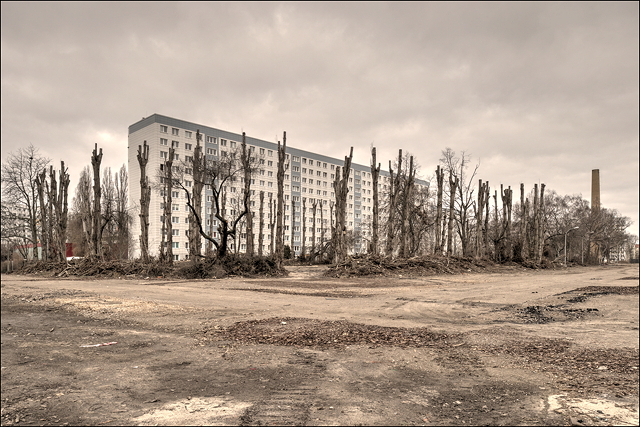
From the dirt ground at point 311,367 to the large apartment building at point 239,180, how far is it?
35707mm

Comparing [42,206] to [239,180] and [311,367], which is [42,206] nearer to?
[311,367]

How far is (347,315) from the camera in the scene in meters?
11.5

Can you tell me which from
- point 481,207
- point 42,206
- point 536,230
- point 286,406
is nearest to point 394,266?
point 481,207

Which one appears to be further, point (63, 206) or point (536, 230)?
point (536, 230)

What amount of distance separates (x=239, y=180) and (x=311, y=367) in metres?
79.9

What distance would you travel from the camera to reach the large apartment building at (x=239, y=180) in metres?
Answer: 66.7

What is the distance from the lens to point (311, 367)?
602 centimetres

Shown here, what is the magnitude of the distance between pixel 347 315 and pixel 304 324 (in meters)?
2.13

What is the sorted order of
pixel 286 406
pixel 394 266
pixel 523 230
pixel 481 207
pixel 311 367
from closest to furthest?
pixel 286 406
pixel 311 367
pixel 394 266
pixel 481 207
pixel 523 230

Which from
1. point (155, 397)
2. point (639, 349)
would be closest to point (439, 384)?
point (155, 397)

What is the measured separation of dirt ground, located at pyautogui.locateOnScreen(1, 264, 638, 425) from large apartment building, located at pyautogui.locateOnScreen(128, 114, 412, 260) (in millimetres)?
35707

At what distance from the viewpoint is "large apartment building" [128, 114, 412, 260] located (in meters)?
66.7

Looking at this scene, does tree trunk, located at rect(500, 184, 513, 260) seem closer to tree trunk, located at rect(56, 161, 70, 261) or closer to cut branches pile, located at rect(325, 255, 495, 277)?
cut branches pile, located at rect(325, 255, 495, 277)

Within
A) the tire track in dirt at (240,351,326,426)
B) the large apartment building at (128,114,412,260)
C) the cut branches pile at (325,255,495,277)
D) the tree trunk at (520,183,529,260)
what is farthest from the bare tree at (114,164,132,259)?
the tree trunk at (520,183,529,260)
